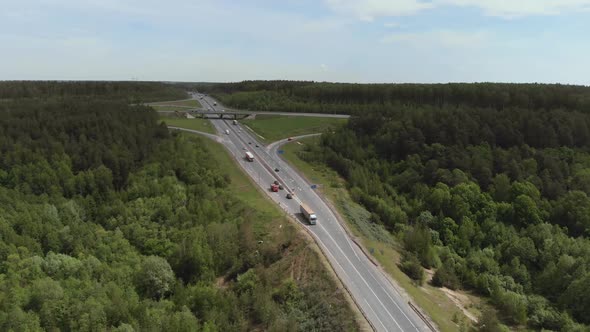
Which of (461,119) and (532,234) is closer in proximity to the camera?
(532,234)

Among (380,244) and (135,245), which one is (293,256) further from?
(135,245)

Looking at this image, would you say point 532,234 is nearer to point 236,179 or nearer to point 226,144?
point 236,179

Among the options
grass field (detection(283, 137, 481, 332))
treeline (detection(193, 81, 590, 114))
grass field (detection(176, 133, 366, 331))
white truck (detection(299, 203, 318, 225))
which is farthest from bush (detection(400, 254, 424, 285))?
treeline (detection(193, 81, 590, 114))

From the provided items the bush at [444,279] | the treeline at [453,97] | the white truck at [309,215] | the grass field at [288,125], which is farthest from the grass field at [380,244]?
the treeline at [453,97]

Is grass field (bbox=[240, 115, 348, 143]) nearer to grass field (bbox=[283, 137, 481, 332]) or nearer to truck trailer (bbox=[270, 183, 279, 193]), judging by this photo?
grass field (bbox=[283, 137, 481, 332])

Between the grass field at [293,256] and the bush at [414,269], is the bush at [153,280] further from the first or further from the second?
the bush at [414,269]

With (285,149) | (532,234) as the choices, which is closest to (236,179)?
(285,149)

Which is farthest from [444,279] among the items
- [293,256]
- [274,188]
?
[274,188]
